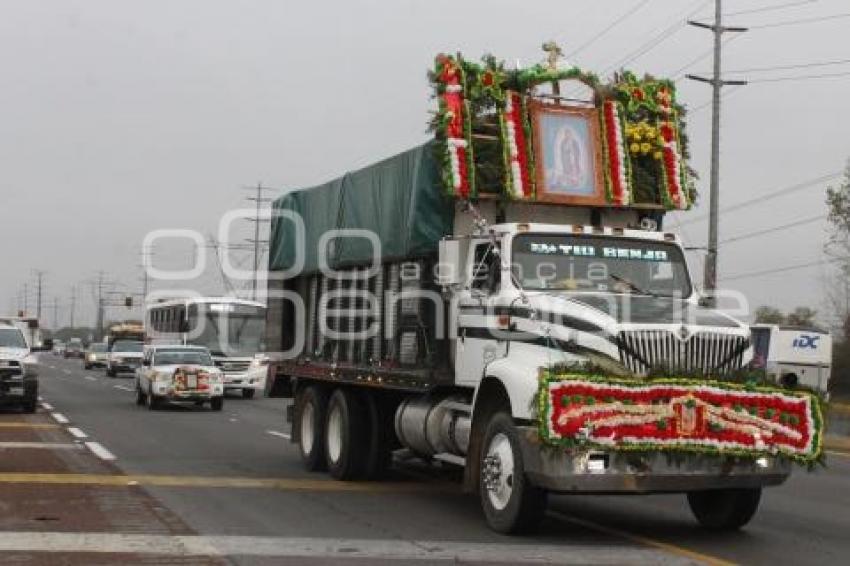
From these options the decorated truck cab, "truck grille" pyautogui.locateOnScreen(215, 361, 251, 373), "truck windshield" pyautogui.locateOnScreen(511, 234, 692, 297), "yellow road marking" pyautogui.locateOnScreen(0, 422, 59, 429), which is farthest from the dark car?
"truck windshield" pyautogui.locateOnScreen(511, 234, 692, 297)

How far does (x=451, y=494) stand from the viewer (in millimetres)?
12914

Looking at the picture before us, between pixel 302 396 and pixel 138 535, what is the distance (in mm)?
6491

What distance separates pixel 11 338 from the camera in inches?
979

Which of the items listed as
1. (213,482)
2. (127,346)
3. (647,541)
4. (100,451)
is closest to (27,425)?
(100,451)

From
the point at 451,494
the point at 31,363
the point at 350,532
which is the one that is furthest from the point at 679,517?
the point at 31,363

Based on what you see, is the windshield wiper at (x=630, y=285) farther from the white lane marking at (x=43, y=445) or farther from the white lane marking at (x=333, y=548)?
the white lane marking at (x=43, y=445)

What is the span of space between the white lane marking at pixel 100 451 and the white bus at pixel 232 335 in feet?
57.4

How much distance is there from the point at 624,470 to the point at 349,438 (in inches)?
206

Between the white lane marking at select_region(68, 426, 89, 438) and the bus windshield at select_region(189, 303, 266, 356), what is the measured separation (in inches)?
576

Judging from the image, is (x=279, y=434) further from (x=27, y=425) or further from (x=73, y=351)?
(x=73, y=351)

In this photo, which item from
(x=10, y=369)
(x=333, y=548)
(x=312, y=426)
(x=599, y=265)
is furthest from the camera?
(x=10, y=369)

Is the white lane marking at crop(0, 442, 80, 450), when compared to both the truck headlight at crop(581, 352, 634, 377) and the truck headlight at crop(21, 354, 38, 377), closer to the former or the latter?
the truck headlight at crop(21, 354, 38, 377)

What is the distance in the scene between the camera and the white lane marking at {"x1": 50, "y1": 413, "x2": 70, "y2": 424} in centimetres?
2233

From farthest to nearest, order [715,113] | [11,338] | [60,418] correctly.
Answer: [715,113], [11,338], [60,418]
